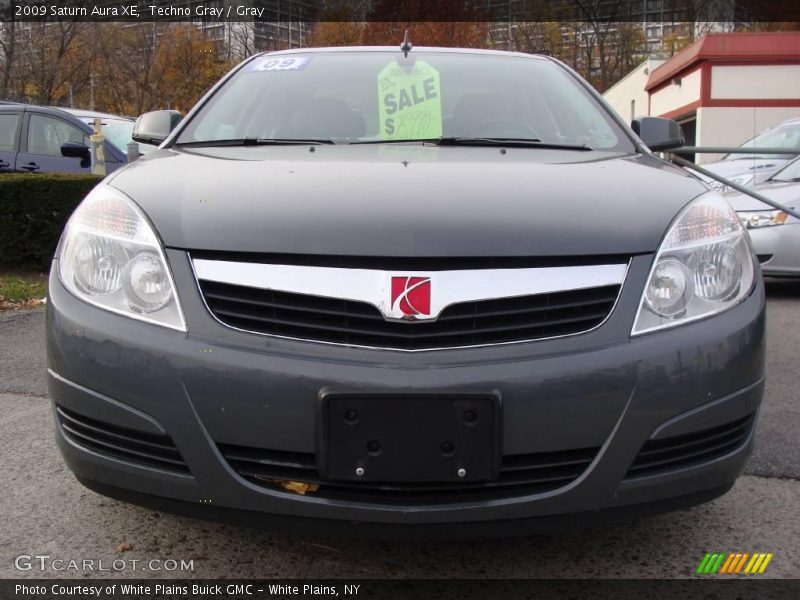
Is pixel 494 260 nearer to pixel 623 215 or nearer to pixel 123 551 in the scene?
pixel 623 215

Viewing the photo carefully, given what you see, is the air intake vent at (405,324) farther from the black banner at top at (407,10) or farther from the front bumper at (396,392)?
the black banner at top at (407,10)

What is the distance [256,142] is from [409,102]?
58 cm

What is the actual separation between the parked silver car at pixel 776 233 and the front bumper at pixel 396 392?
464 cm

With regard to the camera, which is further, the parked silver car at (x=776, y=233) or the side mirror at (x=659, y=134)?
the parked silver car at (x=776, y=233)

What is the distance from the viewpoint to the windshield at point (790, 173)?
6.36 meters

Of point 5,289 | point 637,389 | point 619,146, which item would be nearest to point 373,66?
point 619,146

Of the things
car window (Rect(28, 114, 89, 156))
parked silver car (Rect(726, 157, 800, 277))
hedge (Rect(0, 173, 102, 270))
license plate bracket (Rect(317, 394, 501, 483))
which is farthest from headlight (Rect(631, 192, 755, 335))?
car window (Rect(28, 114, 89, 156))

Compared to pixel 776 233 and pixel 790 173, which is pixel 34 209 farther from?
pixel 790 173

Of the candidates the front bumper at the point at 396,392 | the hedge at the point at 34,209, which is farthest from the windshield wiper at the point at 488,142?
the hedge at the point at 34,209

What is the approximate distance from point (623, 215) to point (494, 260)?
375mm

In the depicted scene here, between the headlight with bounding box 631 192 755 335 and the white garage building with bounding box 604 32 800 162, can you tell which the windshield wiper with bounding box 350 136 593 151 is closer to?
the headlight with bounding box 631 192 755 335

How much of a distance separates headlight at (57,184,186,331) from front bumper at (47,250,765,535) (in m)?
0.03

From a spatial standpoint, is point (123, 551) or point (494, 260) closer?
point (494, 260)

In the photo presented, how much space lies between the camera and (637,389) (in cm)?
165
